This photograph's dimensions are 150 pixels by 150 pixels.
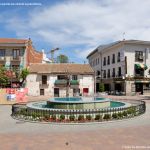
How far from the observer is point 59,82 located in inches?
1832

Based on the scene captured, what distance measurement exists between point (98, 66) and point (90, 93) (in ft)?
53.6

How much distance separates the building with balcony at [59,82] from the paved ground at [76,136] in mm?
31582

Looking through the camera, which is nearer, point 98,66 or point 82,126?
point 82,126

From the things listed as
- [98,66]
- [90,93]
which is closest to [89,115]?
[90,93]

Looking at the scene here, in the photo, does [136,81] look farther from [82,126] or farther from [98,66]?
[82,126]

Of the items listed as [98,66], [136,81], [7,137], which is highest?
[98,66]

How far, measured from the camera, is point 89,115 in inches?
590

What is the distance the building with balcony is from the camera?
46781 mm

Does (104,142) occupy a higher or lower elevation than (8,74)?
lower

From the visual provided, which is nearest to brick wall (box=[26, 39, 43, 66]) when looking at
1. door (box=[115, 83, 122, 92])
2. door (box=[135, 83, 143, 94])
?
door (box=[115, 83, 122, 92])

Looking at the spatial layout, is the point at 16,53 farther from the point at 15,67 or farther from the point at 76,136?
the point at 76,136

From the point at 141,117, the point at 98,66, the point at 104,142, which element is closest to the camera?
the point at 104,142

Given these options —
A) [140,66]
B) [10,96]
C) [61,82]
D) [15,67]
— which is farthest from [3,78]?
[140,66]

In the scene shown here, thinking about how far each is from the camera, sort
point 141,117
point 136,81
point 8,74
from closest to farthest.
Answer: point 141,117 → point 8,74 → point 136,81
